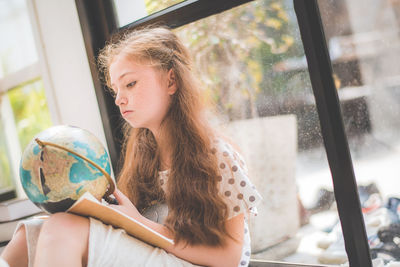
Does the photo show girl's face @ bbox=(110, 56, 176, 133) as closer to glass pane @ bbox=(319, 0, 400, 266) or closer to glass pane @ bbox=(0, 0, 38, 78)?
glass pane @ bbox=(319, 0, 400, 266)

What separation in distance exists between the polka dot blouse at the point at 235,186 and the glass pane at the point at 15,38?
167cm

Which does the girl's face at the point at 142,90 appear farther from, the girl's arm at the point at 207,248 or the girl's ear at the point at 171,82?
the girl's arm at the point at 207,248

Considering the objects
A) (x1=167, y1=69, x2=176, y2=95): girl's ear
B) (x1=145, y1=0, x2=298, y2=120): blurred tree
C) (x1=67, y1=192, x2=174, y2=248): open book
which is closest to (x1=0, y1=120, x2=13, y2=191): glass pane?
(x1=145, y1=0, x2=298, y2=120): blurred tree

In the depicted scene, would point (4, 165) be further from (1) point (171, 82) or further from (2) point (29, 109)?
(1) point (171, 82)

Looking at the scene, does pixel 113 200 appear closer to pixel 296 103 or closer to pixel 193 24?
pixel 296 103

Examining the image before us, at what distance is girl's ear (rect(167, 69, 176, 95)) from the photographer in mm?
1567

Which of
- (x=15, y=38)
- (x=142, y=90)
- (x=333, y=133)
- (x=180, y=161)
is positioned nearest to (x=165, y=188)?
(x=180, y=161)

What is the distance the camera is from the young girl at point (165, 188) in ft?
3.86

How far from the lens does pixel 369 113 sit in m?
1.49

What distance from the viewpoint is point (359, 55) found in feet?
4.84

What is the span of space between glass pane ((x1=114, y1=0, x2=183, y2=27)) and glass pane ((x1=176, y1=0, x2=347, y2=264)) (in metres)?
0.17

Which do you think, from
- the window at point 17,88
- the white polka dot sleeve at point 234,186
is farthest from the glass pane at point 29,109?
the white polka dot sleeve at point 234,186

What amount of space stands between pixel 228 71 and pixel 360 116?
65 centimetres

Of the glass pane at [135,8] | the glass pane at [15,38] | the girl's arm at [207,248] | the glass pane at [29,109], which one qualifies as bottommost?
the girl's arm at [207,248]
